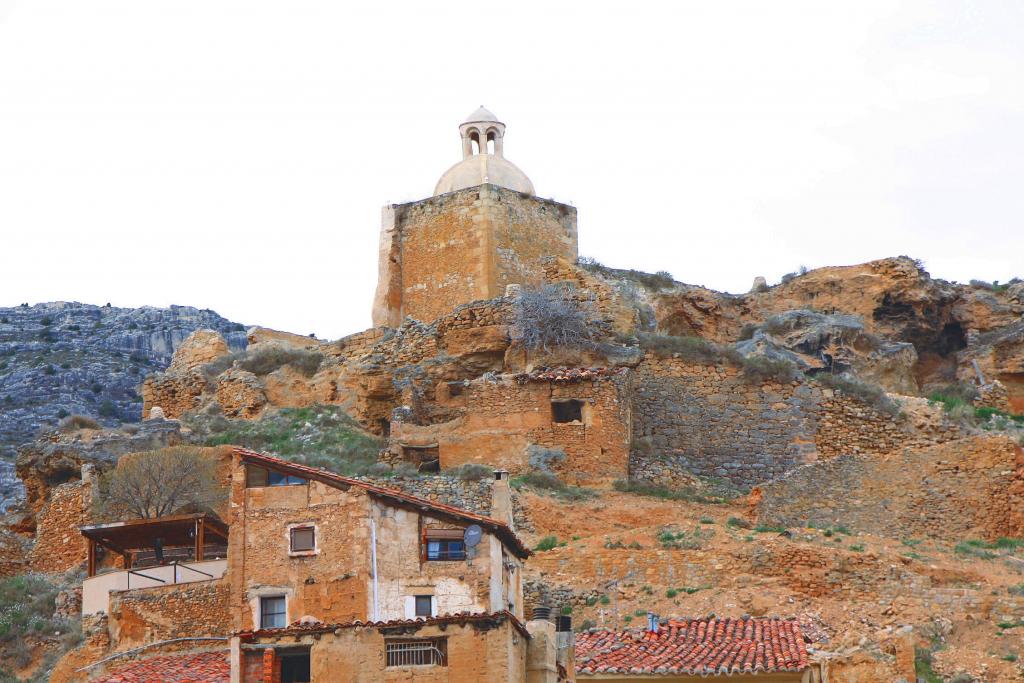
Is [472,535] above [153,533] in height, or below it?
below

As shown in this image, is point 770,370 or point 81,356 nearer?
point 770,370

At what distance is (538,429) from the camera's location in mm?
41531

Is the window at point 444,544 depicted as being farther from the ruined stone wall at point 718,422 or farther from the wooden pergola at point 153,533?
the ruined stone wall at point 718,422

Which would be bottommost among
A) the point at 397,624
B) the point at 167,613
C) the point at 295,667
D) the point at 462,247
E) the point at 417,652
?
the point at 295,667

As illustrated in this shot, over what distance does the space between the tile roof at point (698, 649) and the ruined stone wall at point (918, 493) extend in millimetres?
8108

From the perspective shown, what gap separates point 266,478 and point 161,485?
1120cm

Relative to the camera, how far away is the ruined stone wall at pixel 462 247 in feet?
155

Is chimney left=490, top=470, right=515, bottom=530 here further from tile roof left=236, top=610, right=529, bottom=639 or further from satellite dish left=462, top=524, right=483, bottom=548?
tile roof left=236, top=610, right=529, bottom=639

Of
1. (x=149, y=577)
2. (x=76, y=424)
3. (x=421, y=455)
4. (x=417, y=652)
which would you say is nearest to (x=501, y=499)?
(x=421, y=455)

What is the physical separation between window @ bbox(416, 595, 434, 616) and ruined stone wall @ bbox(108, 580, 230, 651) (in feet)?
13.1

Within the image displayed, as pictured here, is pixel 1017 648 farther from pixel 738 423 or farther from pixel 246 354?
pixel 246 354

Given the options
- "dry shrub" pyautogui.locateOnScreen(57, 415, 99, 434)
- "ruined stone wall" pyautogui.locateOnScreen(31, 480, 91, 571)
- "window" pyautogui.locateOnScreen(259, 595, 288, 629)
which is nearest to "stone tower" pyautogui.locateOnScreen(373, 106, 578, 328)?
"dry shrub" pyautogui.locateOnScreen(57, 415, 99, 434)

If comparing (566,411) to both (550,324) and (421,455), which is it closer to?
(550,324)

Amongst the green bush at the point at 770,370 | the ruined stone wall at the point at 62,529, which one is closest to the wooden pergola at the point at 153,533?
the ruined stone wall at the point at 62,529
